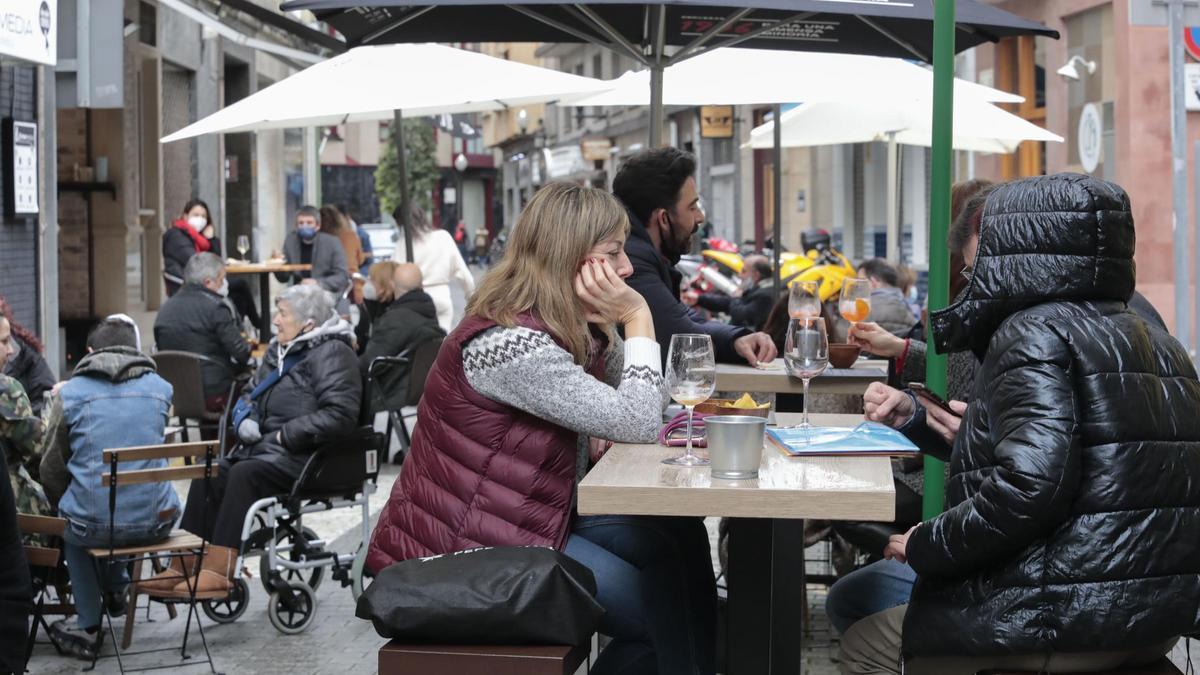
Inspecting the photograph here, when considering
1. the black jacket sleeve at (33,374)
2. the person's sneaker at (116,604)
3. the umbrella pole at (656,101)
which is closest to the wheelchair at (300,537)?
the person's sneaker at (116,604)

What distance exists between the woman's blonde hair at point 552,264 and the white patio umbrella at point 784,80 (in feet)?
13.3

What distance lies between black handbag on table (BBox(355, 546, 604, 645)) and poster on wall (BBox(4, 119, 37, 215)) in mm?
9628

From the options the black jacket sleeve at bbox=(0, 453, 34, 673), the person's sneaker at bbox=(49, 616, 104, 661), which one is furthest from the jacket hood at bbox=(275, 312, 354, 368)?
the black jacket sleeve at bbox=(0, 453, 34, 673)

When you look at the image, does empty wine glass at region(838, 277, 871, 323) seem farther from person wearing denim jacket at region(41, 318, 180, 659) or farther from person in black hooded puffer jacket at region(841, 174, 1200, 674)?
person wearing denim jacket at region(41, 318, 180, 659)

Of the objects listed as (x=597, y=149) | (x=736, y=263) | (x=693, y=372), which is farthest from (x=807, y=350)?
(x=597, y=149)

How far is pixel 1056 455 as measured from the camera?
10.2 feet

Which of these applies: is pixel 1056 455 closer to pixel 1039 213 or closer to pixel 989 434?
pixel 989 434

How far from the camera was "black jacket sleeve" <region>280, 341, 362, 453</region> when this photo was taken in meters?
6.71

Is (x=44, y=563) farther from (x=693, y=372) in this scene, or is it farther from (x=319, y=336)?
(x=693, y=372)

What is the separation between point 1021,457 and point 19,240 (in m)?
11.4

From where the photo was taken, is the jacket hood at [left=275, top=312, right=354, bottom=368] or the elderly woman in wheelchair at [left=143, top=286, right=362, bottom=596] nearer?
the elderly woman in wheelchair at [left=143, top=286, right=362, bottom=596]

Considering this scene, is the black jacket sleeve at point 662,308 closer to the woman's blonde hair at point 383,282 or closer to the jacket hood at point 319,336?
the jacket hood at point 319,336

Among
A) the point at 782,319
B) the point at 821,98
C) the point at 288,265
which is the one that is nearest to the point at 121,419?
the point at 782,319

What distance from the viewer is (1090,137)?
16.9 metres
